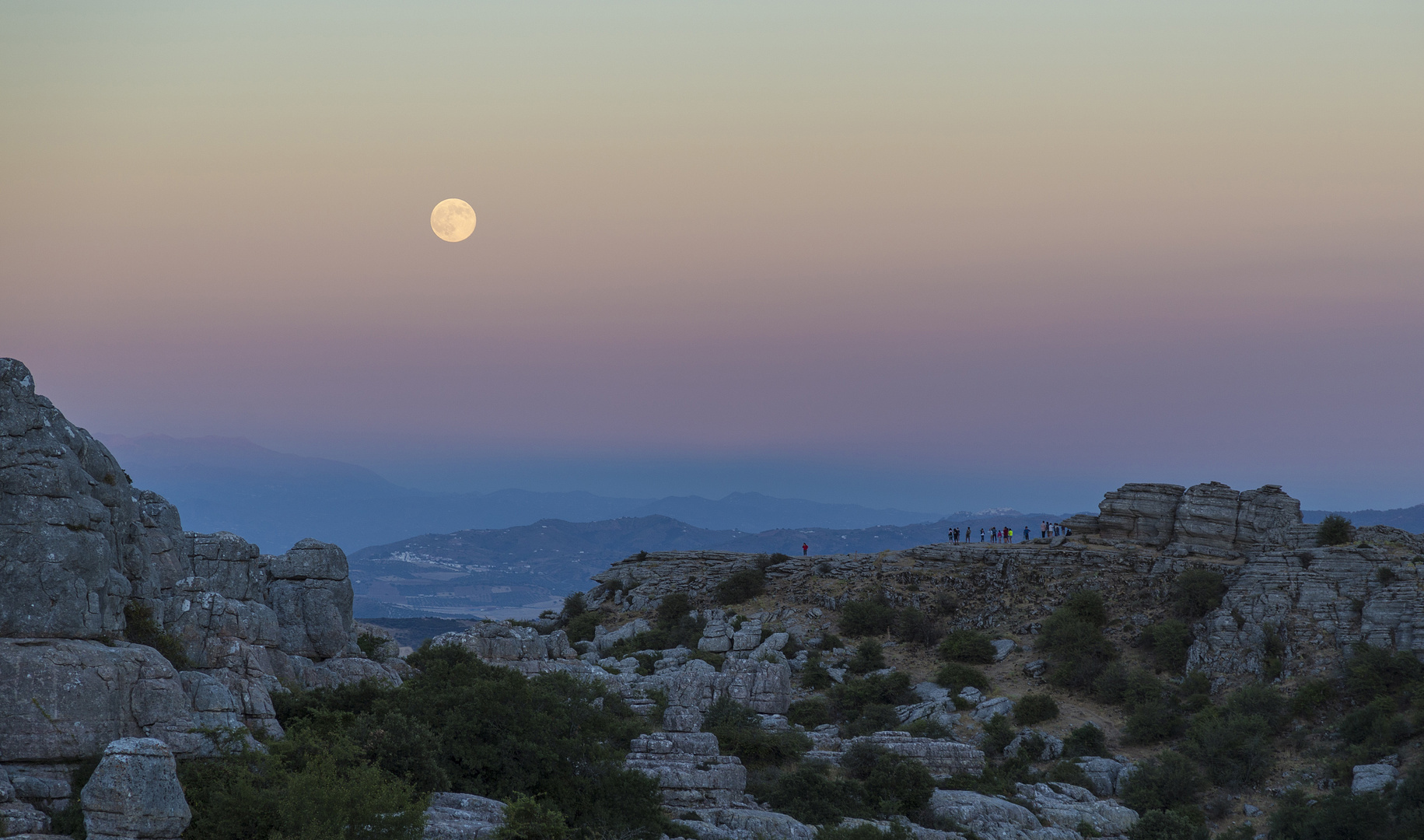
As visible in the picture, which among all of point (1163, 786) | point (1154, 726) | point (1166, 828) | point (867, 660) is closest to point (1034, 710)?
point (1154, 726)

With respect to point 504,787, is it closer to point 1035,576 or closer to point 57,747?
point 57,747

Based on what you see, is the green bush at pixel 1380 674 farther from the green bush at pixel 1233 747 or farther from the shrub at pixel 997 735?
the shrub at pixel 997 735

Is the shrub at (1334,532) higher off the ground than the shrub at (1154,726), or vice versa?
the shrub at (1334,532)

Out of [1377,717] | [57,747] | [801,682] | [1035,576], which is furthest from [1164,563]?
[57,747]

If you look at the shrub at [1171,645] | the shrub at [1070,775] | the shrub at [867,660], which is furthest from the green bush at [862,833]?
the shrub at [1171,645]

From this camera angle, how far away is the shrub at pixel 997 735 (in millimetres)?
49969

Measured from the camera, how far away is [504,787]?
106 feet

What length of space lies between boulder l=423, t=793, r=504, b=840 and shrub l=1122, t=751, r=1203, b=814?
93.4 feet

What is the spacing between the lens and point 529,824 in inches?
1052

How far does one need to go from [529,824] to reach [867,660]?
1603 inches

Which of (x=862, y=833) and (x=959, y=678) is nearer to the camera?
(x=862, y=833)

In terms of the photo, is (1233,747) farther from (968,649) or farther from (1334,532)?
(1334,532)

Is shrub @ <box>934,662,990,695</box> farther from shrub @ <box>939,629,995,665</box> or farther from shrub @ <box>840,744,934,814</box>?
shrub @ <box>840,744,934,814</box>

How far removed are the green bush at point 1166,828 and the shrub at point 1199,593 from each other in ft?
82.5
